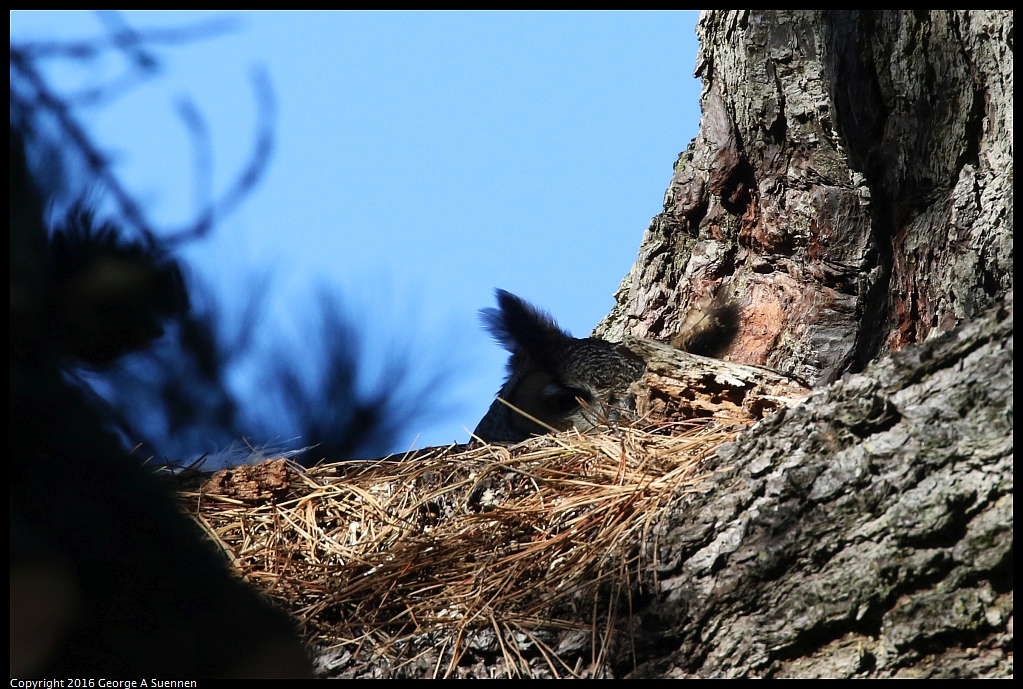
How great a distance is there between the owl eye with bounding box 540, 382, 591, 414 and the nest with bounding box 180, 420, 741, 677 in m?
0.62

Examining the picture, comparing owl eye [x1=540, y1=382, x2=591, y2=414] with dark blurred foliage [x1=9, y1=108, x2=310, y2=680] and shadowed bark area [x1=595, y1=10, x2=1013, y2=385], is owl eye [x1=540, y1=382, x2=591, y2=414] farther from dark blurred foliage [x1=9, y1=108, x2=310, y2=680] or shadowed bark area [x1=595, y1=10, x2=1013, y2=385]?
dark blurred foliage [x1=9, y1=108, x2=310, y2=680]

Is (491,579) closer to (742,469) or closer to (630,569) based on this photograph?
(630,569)

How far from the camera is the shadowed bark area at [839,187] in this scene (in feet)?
7.07

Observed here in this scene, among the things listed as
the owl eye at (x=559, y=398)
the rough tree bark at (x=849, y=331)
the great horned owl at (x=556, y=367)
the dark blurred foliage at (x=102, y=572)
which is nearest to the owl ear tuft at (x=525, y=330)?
the great horned owl at (x=556, y=367)

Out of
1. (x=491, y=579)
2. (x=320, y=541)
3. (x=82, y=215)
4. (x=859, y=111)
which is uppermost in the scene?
(x=859, y=111)

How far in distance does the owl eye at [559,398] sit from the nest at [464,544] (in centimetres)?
62

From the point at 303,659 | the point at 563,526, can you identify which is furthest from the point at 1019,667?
the point at 303,659

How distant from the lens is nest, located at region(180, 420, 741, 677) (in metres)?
1.25

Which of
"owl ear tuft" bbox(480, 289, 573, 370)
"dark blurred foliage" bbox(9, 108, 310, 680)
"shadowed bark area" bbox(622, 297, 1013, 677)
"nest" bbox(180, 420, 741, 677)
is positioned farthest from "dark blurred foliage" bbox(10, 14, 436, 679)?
"owl ear tuft" bbox(480, 289, 573, 370)

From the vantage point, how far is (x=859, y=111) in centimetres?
248

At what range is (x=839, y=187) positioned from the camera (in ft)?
7.97

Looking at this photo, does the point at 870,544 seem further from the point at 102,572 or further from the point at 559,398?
the point at 559,398

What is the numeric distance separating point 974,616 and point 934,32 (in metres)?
1.76

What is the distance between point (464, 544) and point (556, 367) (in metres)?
1.24
